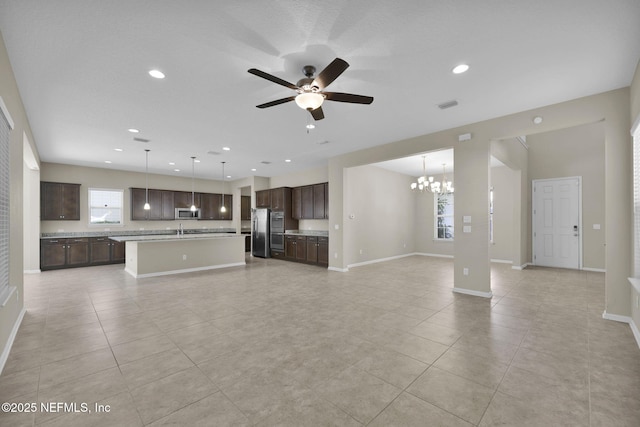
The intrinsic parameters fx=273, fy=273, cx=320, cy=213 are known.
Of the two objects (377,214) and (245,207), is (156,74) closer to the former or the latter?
(377,214)

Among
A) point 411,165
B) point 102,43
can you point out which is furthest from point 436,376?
point 411,165

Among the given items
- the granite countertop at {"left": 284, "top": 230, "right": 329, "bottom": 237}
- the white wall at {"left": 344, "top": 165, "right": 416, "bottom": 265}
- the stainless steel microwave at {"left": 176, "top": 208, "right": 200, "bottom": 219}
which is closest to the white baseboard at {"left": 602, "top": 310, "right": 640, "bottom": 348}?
the white wall at {"left": 344, "top": 165, "right": 416, "bottom": 265}

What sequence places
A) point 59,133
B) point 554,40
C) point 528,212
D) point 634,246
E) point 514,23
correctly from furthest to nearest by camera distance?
1. point 528,212
2. point 59,133
3. point 634,246
4. point 554,40
5. point 514,23

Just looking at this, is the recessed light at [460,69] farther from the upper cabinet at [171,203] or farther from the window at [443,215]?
the upper cabinet at [171,203]

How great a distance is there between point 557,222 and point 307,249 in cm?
665

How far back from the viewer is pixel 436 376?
226cm

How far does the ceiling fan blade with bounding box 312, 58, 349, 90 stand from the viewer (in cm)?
222

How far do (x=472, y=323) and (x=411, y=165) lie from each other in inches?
219

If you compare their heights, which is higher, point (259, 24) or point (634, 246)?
point (259, 24)

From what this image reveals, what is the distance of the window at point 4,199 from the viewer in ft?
8.22

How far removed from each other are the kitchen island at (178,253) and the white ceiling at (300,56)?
278cm

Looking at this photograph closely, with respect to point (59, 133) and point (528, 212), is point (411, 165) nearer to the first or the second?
point (528, 212)

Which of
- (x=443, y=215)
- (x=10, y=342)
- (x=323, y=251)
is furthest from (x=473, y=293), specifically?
(x=10, y=342)

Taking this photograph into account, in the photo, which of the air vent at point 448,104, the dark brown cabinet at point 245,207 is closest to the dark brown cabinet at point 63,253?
the dark brown cabinet at point 245,207
